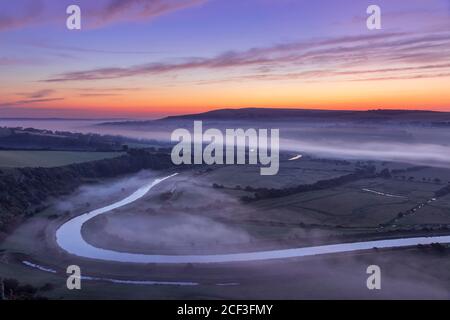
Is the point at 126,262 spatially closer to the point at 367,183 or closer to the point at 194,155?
the point at 367,183
